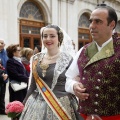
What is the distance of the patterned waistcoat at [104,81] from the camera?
178cm

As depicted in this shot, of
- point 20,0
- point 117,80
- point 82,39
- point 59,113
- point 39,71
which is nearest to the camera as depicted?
point 117,80

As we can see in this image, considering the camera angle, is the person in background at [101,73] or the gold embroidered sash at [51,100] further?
the gold embroidered sash at [51,100]

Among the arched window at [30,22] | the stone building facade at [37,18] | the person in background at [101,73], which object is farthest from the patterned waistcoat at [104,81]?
the arched window at [30,22]

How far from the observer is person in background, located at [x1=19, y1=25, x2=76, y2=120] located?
111 inches

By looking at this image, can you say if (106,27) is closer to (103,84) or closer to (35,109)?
(103,84)

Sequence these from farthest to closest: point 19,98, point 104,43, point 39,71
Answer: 1. point 19,98
2. point 39,71
3. point 104,43

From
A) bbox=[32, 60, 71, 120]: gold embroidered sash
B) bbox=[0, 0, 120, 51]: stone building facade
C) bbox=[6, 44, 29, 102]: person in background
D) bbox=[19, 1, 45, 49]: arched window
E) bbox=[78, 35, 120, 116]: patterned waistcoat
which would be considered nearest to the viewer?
bbox=[78, 35, 120, 116]: patterned waistcoat

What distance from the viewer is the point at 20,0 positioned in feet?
36.4

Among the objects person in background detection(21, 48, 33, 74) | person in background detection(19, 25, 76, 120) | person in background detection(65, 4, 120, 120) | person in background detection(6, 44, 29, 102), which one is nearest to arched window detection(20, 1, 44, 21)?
person in background detection(21, 48, 33, 74)

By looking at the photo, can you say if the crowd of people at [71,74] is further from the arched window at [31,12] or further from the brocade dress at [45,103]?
the arched window at [31,12]

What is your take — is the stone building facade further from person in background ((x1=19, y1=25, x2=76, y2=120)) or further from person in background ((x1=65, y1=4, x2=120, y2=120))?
person in background ((x1=65, y1=4, x2=120, y2=120))

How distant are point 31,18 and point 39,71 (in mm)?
9315

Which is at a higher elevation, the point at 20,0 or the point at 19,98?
the point at 20,0

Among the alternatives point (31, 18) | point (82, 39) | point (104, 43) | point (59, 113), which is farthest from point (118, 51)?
point (82, 39)
